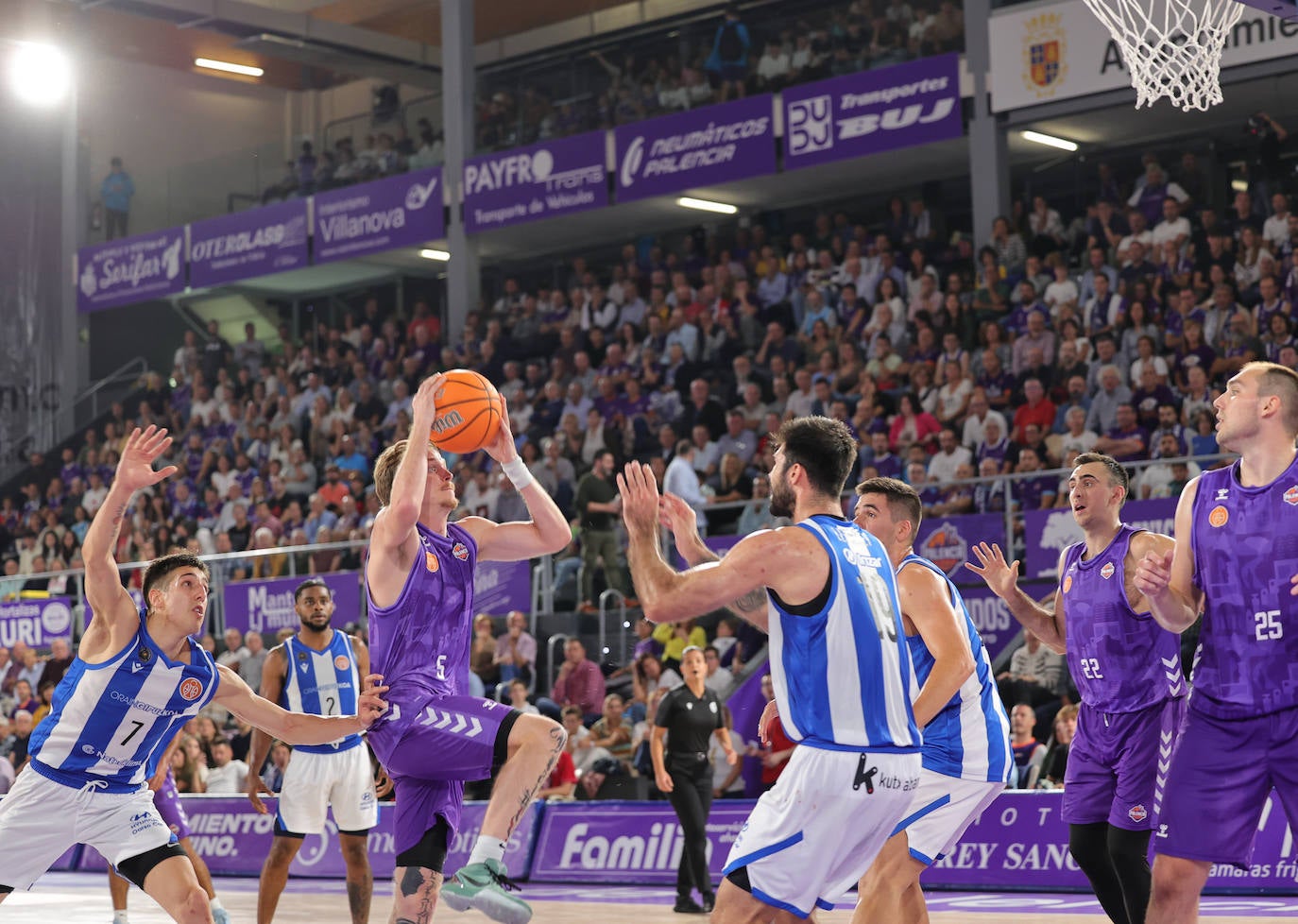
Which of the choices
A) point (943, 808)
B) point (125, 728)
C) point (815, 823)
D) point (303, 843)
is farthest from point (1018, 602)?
point (303, 843)

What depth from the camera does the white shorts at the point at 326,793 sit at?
1058 centimetres

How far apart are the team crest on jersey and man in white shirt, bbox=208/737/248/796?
797 centimetres

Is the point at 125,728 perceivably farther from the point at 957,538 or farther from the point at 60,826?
the point at 957,538

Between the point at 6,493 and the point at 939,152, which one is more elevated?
the point at 939,152

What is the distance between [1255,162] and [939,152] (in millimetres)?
4496

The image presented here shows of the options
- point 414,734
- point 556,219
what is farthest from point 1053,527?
point 556,219

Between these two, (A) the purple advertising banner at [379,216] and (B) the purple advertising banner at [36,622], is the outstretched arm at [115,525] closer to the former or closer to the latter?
(B) the purple advertising banner at [36,622]

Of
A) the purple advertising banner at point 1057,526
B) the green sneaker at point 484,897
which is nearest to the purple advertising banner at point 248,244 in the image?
the purple advertising banner at point 1057,526

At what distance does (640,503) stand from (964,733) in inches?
93.3

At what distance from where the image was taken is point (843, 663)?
206 inches

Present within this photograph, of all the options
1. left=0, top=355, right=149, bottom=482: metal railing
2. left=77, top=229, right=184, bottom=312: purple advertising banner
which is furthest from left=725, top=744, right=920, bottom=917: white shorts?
left=0, top=355, right=149, bottom=482: metal railing

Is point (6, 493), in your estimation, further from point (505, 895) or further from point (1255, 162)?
point (505, 895)

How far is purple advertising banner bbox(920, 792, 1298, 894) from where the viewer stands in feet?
38.4

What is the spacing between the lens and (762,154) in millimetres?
22938
